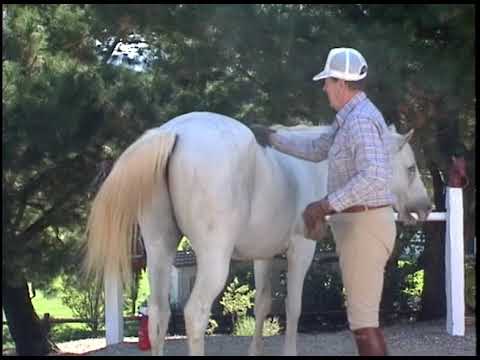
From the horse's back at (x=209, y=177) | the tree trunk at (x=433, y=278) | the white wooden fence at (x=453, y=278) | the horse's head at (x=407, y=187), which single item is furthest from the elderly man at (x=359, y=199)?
the tree trunk at (x=433, y=278)

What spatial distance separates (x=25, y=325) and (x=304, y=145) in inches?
203

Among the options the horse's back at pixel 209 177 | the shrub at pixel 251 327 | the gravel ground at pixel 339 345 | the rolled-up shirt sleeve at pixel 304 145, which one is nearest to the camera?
the horse's back at pixel 209 177

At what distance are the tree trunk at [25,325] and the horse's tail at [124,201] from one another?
4365 mm

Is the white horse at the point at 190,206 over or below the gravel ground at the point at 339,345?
over

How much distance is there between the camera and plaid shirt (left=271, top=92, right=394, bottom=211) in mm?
4117

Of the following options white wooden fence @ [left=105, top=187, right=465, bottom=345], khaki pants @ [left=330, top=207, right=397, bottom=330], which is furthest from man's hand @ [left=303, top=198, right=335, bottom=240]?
white wooden fence @ [left=105, top=187, right=465, bottom=345]

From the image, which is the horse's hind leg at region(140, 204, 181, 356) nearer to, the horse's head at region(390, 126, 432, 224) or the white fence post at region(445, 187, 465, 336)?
the horse's head at region(390, 126, 432, 224)

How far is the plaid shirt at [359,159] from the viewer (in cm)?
412

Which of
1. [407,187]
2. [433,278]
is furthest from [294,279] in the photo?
[433,278]

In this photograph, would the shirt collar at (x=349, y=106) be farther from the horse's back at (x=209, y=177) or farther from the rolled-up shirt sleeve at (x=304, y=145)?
the horse's back at (x=209, y=177)

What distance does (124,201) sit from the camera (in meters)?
4.79

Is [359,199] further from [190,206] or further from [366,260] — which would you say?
[190,206]

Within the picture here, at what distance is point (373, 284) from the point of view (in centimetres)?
425

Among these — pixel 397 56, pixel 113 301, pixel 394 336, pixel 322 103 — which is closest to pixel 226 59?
pixel 322 103
